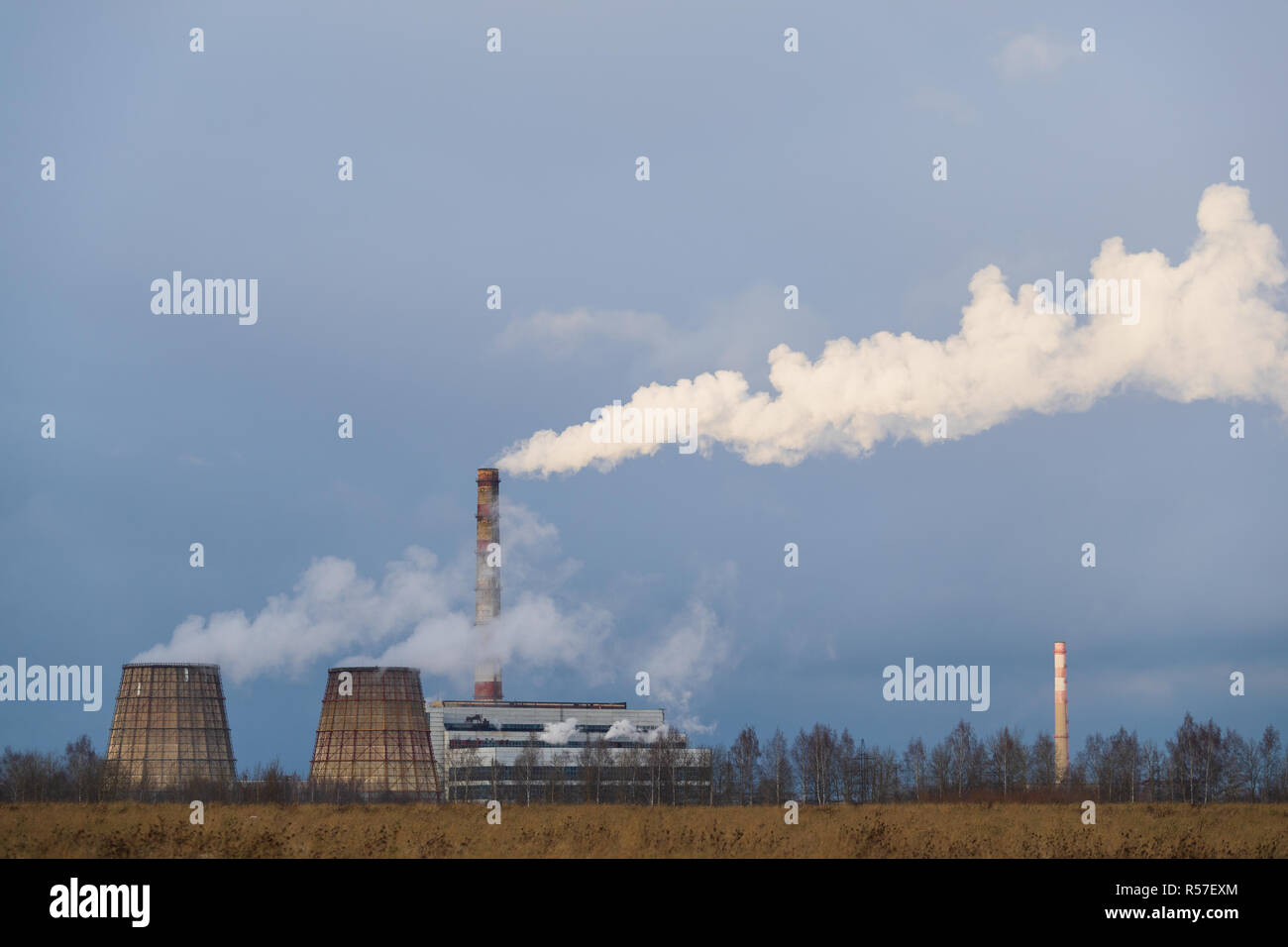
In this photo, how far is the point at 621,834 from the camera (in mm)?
24500

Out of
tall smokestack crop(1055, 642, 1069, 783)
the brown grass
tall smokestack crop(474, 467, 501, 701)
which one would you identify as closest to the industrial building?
tall smokestack crop(474, 467, 501, 701)

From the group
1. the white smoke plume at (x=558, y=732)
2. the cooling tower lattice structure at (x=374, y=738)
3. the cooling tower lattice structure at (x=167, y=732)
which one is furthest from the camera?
the white smoke plume at (x=558, y=732)

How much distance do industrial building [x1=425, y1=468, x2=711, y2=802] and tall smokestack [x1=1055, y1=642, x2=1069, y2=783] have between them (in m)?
22.7

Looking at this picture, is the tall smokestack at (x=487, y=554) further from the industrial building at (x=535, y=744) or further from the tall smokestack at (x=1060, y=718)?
the tall smokestack at (x=1060, y=718)

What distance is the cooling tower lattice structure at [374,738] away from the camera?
227 feet

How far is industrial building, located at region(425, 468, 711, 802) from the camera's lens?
262 feet

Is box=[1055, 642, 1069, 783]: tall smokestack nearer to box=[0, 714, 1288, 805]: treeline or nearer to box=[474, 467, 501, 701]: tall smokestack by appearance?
box=[0, 714, 1288, 805]: treeline

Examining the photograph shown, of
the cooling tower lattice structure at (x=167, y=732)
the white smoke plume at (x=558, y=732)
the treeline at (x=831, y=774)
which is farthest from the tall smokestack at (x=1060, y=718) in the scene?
the cooling tower lattice structure at (x=167, y=732)

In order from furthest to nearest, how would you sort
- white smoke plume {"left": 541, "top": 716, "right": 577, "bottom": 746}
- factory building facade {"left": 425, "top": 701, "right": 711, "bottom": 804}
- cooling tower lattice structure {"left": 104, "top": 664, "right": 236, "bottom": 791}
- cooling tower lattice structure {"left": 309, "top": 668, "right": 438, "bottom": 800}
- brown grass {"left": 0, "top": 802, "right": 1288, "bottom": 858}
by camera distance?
1. white smoke plume {"left": 541, "top": 716, "right": 577, "bottom": 746}
2. factory building facade {"left": 425, "top": 701, "right": 711, "bottom": 804}
3. cooling tower lattice structure {"left": 309, "top": 668, "right": 438, "bottom": 800}
4. cooling tower lattice structure {"left": 104, "top": 664, "right": 236, "bottom": 791}
5. brown grass {"left": 0, "top": 802, "right": 1288, "bottom": 858}

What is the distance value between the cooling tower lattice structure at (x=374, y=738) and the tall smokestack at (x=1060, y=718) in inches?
1583

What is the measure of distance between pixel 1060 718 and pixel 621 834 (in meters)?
66.9

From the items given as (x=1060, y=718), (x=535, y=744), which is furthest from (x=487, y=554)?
(x=1060, y=718)
